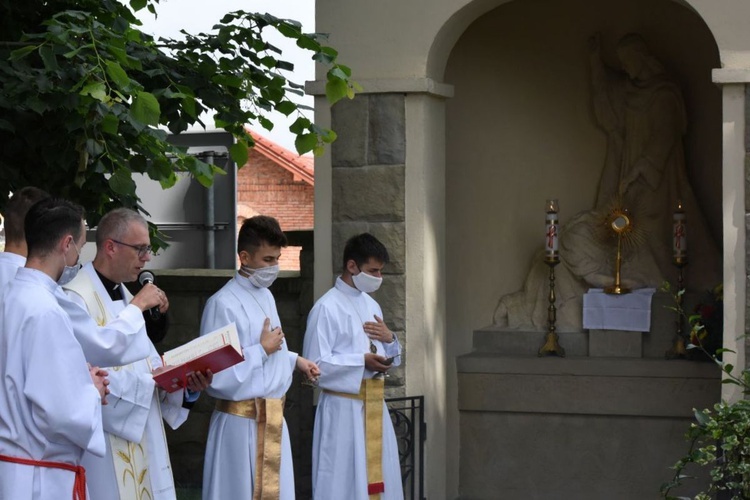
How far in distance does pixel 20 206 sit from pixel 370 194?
2946 millimetres

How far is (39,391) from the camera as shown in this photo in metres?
4.79

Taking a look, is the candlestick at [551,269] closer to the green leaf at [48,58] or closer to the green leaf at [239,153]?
the green leaf at [239,153]

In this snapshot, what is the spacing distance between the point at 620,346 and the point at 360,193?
2.14 meters

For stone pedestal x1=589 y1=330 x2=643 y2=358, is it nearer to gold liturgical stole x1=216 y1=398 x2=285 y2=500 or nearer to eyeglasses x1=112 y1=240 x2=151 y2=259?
gold liturgical stole x1=216 y1=398 x2=285 y2=500

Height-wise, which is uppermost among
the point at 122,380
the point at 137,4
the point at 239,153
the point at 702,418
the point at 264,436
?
the point at 137,4

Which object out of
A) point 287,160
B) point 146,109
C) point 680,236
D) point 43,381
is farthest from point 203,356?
point 287,160

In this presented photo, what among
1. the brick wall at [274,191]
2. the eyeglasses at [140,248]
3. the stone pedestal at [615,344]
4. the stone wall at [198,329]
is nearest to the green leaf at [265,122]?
the eyeglasses at [140,248]

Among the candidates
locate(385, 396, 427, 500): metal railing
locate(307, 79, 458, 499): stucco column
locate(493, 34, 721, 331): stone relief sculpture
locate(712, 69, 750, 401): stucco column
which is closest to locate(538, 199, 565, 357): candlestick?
locate(493, 34, 721, 331): stone relief sculpture

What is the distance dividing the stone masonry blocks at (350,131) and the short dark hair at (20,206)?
9.04ft

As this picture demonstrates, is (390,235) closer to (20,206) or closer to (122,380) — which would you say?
(20,206)

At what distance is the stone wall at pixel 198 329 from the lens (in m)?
9.48

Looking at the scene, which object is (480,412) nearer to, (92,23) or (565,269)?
(565,269)

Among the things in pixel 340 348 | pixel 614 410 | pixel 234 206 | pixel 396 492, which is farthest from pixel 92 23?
pixel 614 410

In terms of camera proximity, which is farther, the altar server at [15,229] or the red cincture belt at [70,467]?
the altar server at [15,229]
